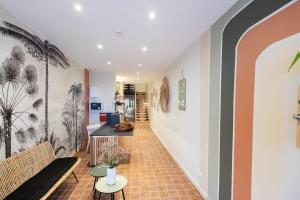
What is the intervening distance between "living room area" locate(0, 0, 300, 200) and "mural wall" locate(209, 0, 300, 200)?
0.01 meters

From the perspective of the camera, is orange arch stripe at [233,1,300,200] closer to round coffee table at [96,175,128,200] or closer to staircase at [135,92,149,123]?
round coffee table at [96,175,128,200]

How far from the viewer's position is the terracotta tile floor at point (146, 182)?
2598mm

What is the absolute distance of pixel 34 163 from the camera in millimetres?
2412

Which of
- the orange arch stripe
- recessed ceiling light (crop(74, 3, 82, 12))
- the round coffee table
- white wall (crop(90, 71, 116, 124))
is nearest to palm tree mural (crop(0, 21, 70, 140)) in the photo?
recessed ceiling light (crop(74, 3, 82, 12))

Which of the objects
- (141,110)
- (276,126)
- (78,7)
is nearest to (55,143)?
(78,7)

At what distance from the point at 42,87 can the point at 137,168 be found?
258 centimetres

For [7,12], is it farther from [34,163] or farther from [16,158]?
[34,163]

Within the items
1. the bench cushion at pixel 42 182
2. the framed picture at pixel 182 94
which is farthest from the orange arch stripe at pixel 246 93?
the bench cushion at pixel 42 182

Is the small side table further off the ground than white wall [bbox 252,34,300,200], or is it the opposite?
white wall [bbox 252,34,300,200]

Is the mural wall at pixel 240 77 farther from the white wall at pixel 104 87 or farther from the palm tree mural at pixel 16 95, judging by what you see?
the white wall at pixel 104 87

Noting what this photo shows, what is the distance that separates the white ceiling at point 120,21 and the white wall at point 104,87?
278 cm

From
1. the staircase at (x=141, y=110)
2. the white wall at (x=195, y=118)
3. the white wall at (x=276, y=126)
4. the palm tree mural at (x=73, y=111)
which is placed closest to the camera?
the white wall at (x=276, y=126)

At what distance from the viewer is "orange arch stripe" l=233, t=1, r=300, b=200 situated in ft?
4.76

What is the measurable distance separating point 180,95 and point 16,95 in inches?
120
